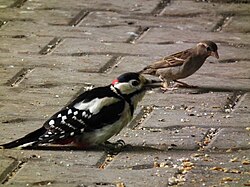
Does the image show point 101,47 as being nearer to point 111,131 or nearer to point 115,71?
point 115,71

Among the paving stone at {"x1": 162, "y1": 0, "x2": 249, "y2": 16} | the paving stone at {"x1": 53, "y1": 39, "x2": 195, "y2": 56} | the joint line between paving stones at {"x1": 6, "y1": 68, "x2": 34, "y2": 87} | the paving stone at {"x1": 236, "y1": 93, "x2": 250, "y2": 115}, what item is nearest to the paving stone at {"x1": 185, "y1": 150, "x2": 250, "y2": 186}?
the paving stone at {"x1": 236, "y1": 93, "x2": 250, "y2": 115}

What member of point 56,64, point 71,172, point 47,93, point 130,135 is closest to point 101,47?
point 56,64

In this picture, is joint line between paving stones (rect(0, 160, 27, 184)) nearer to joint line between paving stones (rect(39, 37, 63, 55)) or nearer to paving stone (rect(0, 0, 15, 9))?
joint line between paving stones (rect(39, 37, 63, 55))

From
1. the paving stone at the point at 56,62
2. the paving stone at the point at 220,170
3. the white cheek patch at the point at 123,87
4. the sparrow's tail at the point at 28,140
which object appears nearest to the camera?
the paving stone at the point at 220,170

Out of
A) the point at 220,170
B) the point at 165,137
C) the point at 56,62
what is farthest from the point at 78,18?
the point at 220,170

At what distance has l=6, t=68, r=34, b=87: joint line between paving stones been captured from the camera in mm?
7074

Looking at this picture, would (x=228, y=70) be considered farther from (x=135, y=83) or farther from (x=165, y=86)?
(x=135, y=83)

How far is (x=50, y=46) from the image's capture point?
312 inches

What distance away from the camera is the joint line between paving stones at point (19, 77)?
279 inches

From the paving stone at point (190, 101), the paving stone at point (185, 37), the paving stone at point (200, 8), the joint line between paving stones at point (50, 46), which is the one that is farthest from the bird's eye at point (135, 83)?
the paving stone at point (200, 8)

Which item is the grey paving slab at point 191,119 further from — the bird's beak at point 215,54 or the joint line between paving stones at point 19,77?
the joint line between paving stones at point 19,77

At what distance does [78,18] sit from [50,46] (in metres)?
0.79

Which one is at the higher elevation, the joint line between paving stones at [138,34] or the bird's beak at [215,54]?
the bird's beak at [215,54]

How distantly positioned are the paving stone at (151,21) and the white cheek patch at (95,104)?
268 cm
